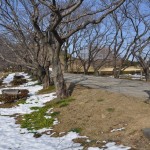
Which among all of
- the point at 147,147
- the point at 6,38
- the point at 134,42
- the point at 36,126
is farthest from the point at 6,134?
the point at 134,42

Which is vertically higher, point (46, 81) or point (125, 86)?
point (46, 81)

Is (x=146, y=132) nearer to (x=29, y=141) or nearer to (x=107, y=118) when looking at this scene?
(x=107, y=118)

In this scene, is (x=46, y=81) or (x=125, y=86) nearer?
(x=125, y=86)

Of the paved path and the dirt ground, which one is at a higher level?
the paved path

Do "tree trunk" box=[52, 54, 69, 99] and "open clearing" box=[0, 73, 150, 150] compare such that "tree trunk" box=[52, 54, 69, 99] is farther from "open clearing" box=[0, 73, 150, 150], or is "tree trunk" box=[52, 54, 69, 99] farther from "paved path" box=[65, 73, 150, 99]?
"paved path" box=[65, 73, 150, 99]

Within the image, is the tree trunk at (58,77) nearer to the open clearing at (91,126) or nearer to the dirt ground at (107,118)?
the open clearing at (91,126)

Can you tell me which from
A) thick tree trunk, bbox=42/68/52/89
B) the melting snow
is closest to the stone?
the melting snow

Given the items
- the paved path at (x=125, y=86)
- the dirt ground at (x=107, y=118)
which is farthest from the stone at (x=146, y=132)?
the paved path at (x=125, y=86)

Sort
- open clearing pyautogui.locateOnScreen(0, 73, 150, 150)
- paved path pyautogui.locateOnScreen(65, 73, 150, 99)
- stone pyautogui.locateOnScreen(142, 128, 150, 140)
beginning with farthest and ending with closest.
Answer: paved path pyautogui.locateOnScreen(65, 73, 150, 99) → open clearing pyautogui.locateOnScreen(0, 73, 150, 150) → stone pyautogui.locateOnScreen(142, 128, 150, 140)

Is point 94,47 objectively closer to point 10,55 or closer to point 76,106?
point 10,55

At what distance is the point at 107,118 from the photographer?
9.95 meters

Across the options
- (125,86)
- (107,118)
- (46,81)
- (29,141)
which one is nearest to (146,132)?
(107,118)

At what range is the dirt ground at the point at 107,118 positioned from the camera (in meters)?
8.14

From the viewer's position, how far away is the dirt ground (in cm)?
814
